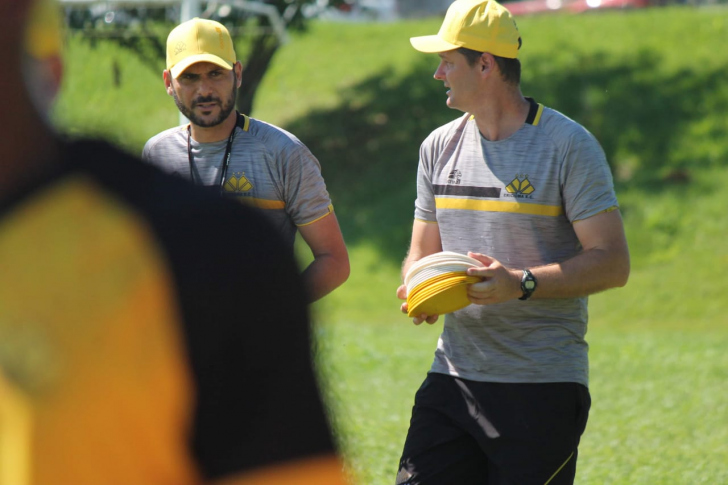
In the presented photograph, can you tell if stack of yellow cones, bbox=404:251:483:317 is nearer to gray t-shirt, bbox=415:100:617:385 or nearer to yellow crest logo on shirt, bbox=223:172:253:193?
gray t-shirt, bbox=415:100:617:385

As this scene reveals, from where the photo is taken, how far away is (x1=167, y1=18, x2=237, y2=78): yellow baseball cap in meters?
3.66

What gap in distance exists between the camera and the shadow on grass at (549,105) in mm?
16484

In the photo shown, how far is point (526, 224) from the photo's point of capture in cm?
340

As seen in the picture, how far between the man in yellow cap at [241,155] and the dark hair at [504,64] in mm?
700

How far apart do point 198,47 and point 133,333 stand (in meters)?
2.93

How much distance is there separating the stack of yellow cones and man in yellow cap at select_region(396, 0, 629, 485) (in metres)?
0.06

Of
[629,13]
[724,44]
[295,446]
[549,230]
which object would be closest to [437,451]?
[549,230]

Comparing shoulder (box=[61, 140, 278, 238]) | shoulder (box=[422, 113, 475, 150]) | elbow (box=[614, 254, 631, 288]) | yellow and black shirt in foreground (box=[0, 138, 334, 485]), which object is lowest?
elbow (box=[614, 254, 631, 288])

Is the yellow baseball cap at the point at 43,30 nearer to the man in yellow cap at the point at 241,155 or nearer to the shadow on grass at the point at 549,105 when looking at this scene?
the man in yellow cap at the point at 241,155

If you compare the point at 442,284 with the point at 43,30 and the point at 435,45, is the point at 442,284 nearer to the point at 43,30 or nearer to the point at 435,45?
the point at 435,45

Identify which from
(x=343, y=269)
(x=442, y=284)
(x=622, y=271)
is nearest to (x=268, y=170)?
(x=343, y=269)

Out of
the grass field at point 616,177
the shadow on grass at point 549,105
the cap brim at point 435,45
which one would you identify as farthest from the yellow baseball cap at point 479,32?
the shadow on grass at point 549,105

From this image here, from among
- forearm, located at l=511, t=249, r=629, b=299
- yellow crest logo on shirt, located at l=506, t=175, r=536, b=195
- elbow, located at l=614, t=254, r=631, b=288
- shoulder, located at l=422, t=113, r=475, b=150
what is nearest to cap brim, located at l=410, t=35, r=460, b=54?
shoulder, located at l=422, t=113, r=475, b=150

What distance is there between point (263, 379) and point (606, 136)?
17.3 metres
